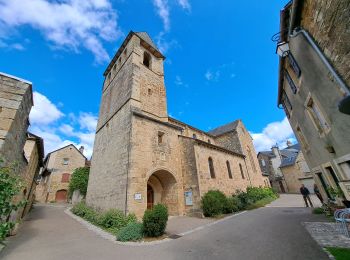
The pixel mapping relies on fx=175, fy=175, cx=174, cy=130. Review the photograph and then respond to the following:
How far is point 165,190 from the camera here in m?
12.3

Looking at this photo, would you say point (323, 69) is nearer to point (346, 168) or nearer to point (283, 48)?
point (283, 48)

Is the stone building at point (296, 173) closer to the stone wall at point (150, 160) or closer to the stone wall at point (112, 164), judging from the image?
the stone wall at point (150, 160)

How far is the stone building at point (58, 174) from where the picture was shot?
24.6 meters

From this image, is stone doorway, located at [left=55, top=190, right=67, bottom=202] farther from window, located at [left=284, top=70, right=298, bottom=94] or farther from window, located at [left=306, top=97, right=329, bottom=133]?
window, located at [left=306, top=97, right=329, bottom=133]

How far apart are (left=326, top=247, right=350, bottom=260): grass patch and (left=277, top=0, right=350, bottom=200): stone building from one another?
240cm

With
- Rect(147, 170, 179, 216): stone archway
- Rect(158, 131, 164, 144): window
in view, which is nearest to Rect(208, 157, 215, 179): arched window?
Rect(147, 170, 179, 216): stone archway

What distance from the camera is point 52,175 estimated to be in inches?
978

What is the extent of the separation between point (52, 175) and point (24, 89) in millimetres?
24005

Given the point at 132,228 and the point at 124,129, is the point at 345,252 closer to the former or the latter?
the point at 132,228

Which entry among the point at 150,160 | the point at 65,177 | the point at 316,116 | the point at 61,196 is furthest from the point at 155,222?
the point at 61,196

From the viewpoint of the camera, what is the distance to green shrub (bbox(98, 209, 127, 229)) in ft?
27.4

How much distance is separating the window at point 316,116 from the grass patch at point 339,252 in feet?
12.8

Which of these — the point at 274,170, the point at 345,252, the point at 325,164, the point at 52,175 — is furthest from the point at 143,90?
the point at 274,170

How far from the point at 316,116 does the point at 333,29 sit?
13.7ft
